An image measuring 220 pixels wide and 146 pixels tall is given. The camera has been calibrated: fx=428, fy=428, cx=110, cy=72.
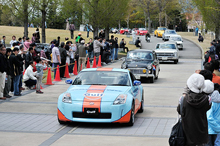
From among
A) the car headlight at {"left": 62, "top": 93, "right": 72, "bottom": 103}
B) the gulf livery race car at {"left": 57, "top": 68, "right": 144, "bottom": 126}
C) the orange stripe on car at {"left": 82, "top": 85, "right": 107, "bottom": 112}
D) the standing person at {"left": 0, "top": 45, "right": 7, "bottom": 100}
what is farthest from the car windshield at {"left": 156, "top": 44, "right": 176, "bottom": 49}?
the car headlight at {"left": 62, "top": 93, "right": 72, "bottom": 103}

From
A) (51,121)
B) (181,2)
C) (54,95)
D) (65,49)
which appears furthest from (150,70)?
(181,2)

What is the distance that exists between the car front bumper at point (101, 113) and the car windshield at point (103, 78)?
4.36 feet

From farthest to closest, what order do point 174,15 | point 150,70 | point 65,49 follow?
1. point 174,15
2. point 65,49
3. point 150,70

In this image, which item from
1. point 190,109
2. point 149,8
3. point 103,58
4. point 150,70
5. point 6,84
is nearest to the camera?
point 190,109

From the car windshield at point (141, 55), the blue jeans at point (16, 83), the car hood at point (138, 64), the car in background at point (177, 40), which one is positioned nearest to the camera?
the blue jeans at point (16, 83)

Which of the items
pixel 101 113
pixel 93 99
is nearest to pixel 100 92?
pixel 93 99

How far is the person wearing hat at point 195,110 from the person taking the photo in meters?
5.89

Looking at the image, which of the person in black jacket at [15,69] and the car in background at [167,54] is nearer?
the person in black jacket at [15,69]

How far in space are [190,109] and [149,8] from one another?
301ft

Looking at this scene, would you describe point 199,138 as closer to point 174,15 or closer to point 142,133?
point 142,133

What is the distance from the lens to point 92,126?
10500 mm

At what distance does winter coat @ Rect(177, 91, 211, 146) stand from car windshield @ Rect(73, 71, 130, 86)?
559 centimetres

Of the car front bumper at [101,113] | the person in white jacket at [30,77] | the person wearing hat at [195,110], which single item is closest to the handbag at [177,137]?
the person wearing hat at [195,110]

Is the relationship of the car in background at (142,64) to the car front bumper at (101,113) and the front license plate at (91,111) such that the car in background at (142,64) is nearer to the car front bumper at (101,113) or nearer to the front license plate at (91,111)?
the car front bumper at (101,113)
